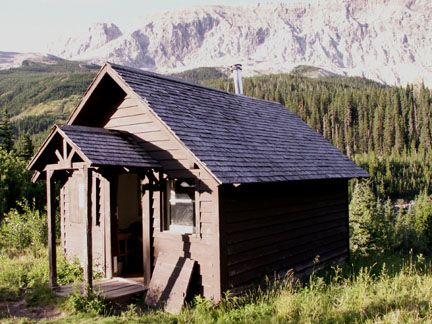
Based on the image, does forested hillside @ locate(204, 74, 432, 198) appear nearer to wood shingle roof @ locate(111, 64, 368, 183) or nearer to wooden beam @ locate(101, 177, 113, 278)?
wood shingle roof @ locate(111, 64, 368, 183)

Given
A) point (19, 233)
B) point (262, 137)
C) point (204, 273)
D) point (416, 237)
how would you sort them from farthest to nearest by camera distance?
1. point (416, 237)
2. point (19, 233)
3. point (262, 137)
4. point (204, 273)

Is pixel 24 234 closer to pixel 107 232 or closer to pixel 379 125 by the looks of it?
pixel 107 232

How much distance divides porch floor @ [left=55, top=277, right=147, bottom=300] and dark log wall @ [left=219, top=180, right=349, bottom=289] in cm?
209

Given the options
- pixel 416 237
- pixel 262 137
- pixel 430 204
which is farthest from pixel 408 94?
pixel 262 137

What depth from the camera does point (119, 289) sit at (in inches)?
370

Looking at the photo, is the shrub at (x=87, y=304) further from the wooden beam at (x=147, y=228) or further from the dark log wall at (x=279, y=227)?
the dark log wall at (x=279, y=227)

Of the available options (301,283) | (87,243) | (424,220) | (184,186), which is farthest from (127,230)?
(424,220)

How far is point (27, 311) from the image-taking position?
870cm

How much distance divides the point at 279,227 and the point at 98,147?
4.86 metres

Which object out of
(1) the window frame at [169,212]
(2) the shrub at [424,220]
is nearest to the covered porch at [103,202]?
(1) the window frame at [169,212]

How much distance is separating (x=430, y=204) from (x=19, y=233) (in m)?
22.6

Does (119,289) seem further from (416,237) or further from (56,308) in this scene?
(416,237)

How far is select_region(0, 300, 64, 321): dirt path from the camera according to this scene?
8328mm

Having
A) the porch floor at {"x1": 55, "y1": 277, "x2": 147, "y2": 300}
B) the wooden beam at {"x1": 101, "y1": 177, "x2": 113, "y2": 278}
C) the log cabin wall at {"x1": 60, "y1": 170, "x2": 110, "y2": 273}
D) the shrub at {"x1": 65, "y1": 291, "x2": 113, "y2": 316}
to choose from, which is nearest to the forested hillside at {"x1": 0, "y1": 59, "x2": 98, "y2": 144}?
the log cabin wall at {"x1": 60, "y1": 170, "x2": 110, "y2": 273}
